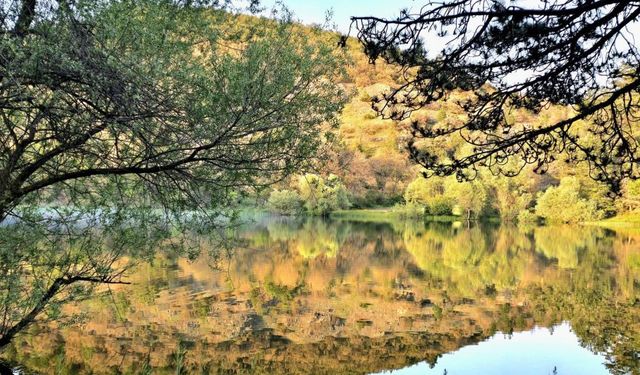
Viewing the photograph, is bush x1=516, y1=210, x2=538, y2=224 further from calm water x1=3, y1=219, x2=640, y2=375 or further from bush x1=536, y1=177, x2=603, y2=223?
calm water x1=3, y1=219, x2=640, y2=375

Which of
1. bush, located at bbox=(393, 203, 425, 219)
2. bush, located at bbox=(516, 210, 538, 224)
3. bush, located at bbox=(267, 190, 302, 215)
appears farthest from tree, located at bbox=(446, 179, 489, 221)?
bush, located at bbox=(267, 190, 302, 215)

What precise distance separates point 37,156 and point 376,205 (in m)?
51.4

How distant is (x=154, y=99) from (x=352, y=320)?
9.01m

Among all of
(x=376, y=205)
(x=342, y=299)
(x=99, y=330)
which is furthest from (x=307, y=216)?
(x=99, y=330)

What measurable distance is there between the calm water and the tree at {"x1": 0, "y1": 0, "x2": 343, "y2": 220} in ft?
3.01

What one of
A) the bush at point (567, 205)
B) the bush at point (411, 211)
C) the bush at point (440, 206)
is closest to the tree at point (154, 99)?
the bush at point (567, 205)

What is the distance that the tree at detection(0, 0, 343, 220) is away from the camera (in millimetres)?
2947

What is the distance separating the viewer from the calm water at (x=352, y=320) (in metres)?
8.76

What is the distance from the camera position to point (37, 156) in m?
4.28

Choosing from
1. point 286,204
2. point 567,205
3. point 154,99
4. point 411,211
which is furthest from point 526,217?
point 154,99

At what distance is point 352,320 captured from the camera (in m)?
11.5

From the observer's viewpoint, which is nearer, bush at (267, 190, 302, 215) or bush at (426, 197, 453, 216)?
bush at (267, 190, 302, 215)

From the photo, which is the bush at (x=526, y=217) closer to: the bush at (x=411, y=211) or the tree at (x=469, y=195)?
the tree at (x=469, y=195)

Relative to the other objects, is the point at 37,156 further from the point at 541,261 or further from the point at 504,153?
the point at 541,261
